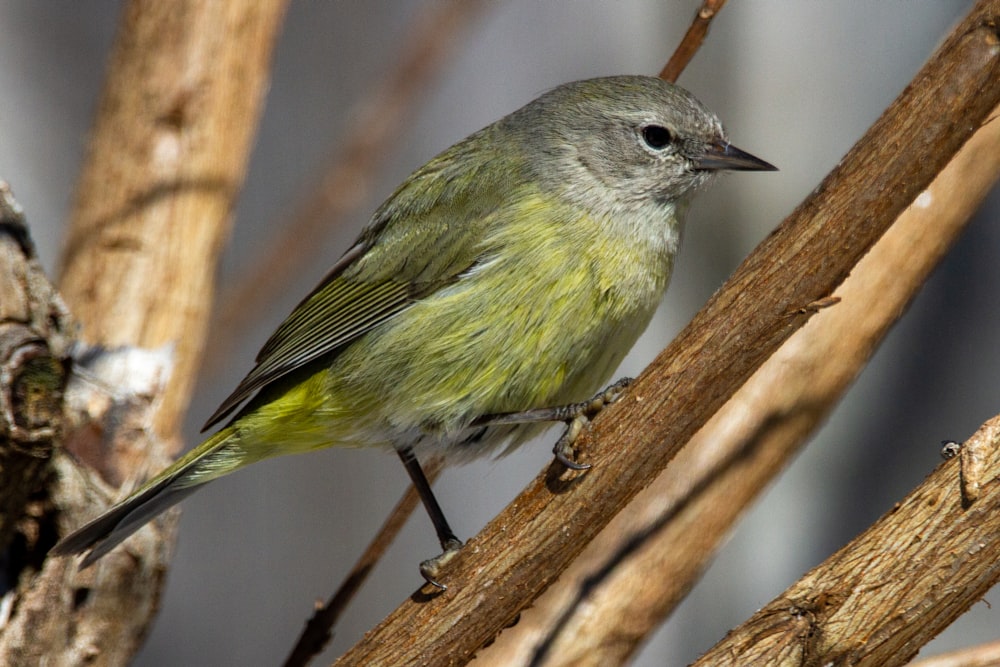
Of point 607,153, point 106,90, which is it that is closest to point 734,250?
point 607,153

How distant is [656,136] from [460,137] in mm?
2425

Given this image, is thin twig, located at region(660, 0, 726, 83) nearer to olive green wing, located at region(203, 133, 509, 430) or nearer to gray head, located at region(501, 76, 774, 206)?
gray head, located at region(501, 76, 774, 206)

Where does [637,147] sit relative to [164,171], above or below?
below

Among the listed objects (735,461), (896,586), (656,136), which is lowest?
(896,586)

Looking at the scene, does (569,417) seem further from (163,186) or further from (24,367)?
(163,186)

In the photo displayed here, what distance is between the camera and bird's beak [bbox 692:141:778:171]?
7.81 feet

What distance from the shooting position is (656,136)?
2469mm

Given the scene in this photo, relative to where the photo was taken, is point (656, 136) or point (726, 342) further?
point (656, 136)

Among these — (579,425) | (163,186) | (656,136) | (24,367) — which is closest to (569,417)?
(579,425)

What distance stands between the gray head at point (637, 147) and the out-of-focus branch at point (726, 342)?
783 mm

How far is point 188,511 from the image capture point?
5363mm

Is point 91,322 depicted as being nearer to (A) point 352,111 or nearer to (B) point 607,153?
(B) point 607,153

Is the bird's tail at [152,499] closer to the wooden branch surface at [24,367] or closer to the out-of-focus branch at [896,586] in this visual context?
the wooden branch surface at [24,367]

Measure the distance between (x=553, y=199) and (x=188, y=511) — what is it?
3.65m
